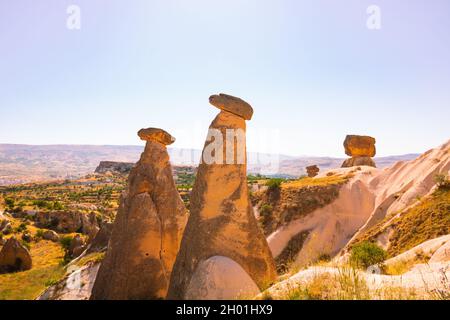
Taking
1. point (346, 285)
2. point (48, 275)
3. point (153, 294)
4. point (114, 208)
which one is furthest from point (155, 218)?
point (114, 208)

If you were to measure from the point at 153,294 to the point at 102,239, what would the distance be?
7.96m

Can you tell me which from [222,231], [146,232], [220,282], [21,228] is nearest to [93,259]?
[146,232]

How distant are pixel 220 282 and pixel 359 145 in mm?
29262

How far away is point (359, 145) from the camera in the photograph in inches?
1275

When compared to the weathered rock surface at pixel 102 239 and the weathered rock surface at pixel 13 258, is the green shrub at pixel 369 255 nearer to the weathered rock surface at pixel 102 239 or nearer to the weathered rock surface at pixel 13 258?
the weathered rock surface at pixel 102 239

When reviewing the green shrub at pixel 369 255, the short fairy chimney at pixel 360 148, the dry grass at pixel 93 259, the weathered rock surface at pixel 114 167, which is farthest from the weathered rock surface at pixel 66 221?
the weathered rock surface at pixel 114 167

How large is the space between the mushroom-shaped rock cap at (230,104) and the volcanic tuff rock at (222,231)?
0.02 metres

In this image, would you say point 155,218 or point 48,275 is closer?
point 155,218

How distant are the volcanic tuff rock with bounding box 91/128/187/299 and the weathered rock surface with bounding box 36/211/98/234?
27.1 metres

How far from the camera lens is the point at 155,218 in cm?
880

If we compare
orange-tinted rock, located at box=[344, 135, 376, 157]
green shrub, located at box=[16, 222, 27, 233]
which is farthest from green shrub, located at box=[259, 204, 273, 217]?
green shrub, located at box=[16, 222, 27, 233]

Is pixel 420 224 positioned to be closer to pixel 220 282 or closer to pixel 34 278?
pixel 220 282

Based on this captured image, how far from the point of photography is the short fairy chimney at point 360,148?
32.3 meters
